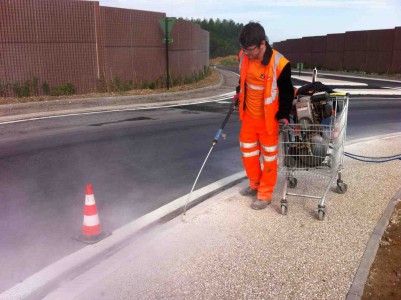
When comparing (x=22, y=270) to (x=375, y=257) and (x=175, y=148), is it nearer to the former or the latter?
(x=375, y=257)

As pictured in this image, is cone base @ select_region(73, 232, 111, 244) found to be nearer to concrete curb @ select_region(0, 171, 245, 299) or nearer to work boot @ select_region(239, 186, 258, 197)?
concrete curb @ select_region(0, 171, 245, 299)

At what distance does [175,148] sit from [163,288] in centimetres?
501

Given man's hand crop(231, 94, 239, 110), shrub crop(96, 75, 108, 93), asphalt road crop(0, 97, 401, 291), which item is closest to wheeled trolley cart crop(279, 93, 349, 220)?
man's hand crop(231, 94, 239, 110)

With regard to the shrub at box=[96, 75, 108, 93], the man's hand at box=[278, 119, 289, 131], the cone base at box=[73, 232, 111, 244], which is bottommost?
the cone base at box=[73, 232, 111, 244]

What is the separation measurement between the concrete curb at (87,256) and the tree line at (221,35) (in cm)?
7929

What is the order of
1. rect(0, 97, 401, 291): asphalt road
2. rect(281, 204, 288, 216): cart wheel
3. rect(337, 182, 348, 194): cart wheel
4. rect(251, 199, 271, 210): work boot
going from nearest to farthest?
rect(0, 97, 401, 291): asphalt road, rect(281, 204, 288, 216): cart wheel, rect(251, 199, 271, 210): work boot, rect(337, 182, 348, 194): cart wheel

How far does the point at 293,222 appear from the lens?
4.70m

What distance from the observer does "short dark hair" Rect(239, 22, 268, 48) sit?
177 inches

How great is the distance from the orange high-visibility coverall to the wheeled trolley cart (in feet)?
0.48

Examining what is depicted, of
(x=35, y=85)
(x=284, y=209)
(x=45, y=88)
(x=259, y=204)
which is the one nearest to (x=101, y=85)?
(x=45, y=88)

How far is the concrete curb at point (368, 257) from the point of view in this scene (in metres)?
3.38

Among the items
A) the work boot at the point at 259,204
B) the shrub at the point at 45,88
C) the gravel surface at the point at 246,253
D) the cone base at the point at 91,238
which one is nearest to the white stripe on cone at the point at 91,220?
the cone base at the point at 91,238

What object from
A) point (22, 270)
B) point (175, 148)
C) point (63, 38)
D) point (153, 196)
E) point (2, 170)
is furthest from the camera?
point (63, 38)

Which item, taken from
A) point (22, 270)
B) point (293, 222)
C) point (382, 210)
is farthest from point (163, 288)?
point (382, 210)
